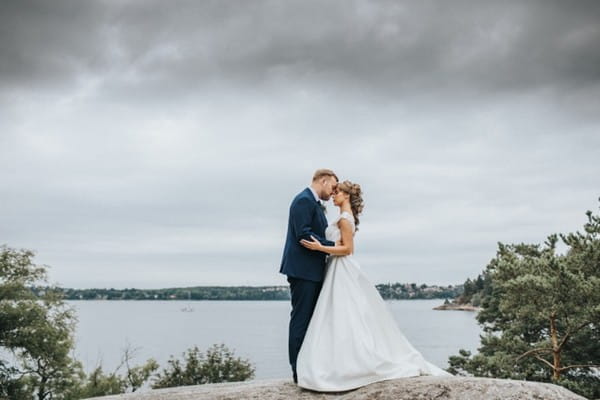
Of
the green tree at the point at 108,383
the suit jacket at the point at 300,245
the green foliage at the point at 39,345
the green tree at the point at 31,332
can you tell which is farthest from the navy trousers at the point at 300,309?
the green tree at the point at 31,332

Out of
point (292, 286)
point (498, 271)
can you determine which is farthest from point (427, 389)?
point (498, 271)

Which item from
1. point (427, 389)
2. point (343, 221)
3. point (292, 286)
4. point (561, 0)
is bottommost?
point (427, 389)

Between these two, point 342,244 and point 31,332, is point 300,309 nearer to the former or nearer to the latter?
point 342,244

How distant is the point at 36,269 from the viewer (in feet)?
114

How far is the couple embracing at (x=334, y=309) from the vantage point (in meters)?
6.77

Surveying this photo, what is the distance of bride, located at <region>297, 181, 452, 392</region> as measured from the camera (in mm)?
6738

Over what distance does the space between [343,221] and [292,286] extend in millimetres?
1098

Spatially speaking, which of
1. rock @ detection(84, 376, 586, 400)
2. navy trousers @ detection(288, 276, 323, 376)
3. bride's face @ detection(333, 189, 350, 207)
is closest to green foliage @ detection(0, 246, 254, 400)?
navy trousers @ detection(288, 276, 323, 376)

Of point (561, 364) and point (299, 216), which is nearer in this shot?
point (299, 216)

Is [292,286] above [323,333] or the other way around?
above

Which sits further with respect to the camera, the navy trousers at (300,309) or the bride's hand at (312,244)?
the navy trousers at (300,309)

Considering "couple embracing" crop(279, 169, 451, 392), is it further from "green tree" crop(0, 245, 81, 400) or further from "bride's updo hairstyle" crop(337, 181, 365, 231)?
"green tree" crop(0, 245, 81, 400)

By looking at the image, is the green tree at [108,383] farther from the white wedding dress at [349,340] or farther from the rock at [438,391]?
the white wedding dress at [349,340]

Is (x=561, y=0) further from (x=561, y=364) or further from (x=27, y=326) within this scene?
(x=27, y=326)
